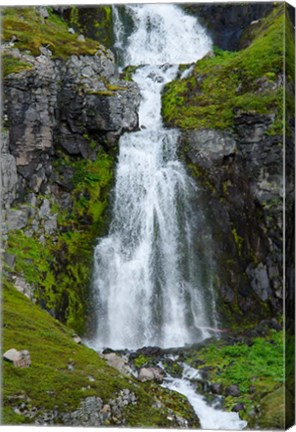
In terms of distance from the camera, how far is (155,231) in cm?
1060

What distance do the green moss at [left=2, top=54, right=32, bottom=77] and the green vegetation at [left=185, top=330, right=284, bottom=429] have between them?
4.94 metres

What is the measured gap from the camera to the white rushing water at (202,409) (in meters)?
7.85

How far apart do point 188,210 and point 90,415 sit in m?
3.84

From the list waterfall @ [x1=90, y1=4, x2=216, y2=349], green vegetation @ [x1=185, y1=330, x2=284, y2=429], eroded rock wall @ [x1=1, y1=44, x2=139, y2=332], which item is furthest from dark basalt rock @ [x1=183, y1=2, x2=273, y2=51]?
green vegetation @ [x1=185, y1=330, x2=284, y2=429]

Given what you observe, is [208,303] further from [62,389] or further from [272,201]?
[62,389]

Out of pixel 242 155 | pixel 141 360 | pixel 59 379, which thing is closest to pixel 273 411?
pixel 141 360

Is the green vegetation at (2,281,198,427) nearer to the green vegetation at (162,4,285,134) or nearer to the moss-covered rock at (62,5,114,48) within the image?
the green vegetation at (162,4,285,134)

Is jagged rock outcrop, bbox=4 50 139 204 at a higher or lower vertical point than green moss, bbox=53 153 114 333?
higher

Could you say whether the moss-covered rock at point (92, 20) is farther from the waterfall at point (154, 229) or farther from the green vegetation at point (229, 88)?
the green vegetation at point (229, 88)

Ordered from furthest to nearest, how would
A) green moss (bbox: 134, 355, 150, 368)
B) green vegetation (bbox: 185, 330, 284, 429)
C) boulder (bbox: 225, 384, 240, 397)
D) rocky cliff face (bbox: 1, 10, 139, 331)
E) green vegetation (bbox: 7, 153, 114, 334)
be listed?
rocky cliff face (bbox: 1, 10, 139, 331) → green vegetation (bbox: 7, 153, 114, 334) → green moss (bbox: 134, 355, 150, 368) → boulder (bbox: 225, 384, 240, 397) → green vegetation (bbox: 185, 330, 284, 429)

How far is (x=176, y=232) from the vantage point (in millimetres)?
10195

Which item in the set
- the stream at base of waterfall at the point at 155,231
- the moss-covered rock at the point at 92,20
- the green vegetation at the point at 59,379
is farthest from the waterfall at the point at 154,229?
the green vegetation at the point at 59,379

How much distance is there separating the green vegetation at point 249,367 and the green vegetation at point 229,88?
283 cm

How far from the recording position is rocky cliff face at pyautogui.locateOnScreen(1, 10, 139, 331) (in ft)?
31.4
